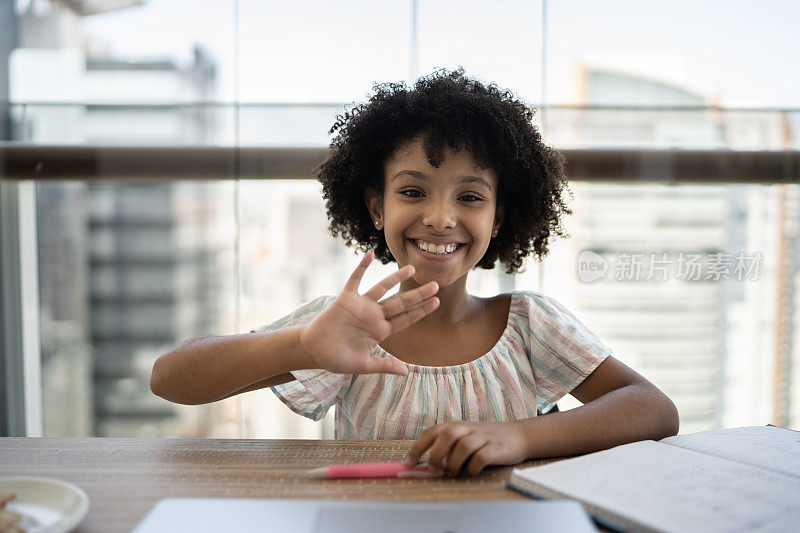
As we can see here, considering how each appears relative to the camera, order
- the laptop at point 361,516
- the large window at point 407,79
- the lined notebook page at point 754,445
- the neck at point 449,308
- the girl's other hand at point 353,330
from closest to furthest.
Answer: the laptop at point 361,516 < the lined notebook page at point 754,445 < the girl's other hand at point 353,330 < the neck at point 449,308 < the large window at point 407,79

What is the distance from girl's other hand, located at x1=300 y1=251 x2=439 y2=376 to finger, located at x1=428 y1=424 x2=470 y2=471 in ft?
0.36

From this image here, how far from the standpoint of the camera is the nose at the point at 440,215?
879 millimetres

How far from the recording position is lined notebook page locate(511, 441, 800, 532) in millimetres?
452

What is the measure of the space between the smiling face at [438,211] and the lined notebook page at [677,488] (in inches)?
16.4

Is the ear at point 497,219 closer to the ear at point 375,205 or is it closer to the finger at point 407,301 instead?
the ear at point 375,205

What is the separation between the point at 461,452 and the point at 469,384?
33cm

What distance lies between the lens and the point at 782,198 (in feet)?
5.54

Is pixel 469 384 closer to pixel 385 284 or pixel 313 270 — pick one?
pixel 385 284

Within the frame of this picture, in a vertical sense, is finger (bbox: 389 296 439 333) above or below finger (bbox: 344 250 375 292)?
below

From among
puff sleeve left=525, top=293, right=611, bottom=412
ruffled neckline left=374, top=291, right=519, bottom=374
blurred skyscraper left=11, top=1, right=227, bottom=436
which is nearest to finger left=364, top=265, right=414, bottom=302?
ruffled neckline left=374, top=291, right=519, bottom=374

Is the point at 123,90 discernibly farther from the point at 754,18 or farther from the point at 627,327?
the point at 754,18

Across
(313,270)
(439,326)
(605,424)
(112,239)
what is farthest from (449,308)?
(112,239)

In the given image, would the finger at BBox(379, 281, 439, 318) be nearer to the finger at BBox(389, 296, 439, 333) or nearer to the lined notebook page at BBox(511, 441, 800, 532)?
the finger at BBox(389, 296, 439, 333)

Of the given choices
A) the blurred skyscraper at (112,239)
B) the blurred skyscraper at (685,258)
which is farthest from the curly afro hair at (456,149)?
the blurred skyscraper at (112,239)
